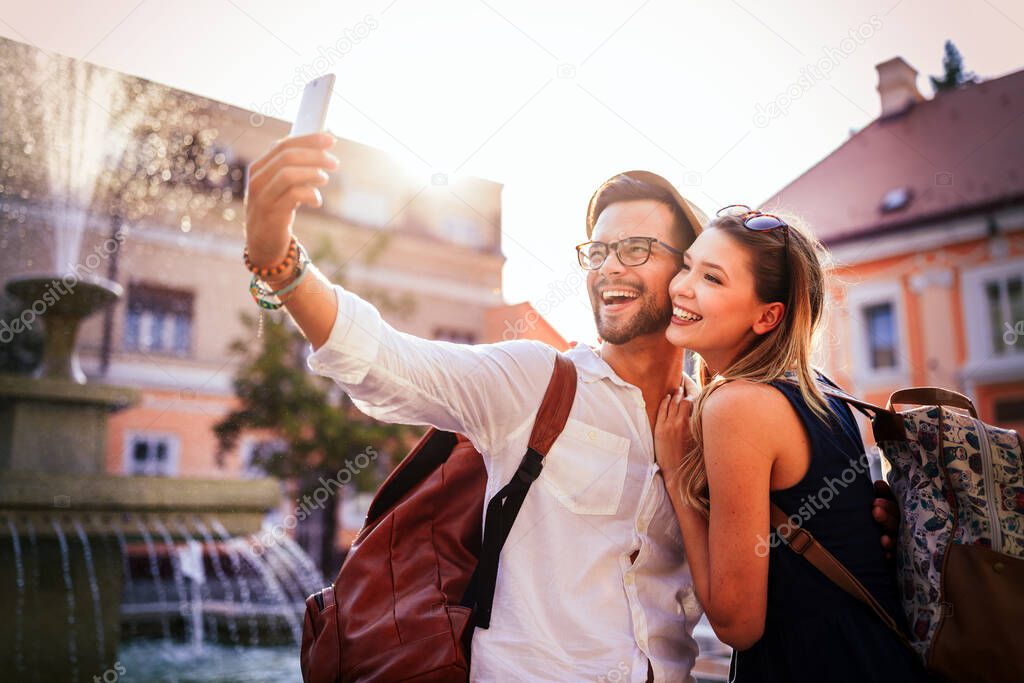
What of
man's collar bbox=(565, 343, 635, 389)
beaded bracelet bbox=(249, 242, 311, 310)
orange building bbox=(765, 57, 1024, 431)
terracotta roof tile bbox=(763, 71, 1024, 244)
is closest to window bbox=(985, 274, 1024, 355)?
orange building bbox=(765, 57, 1024, 431)

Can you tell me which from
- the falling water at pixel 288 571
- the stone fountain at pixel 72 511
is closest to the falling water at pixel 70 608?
the stone fountain at pixel 72 511

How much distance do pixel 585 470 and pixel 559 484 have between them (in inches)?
2.9

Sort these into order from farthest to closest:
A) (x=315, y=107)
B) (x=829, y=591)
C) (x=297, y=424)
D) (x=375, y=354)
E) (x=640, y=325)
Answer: (x=297, y=424) < (x=640, y=325) < (x=829, y=591) < (x=375, y=354) < (x=315, y=107)

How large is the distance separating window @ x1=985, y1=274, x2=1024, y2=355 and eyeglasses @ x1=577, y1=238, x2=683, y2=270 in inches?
623

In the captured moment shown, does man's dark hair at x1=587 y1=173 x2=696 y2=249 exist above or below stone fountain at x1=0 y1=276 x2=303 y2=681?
above

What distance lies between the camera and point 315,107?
1.48m

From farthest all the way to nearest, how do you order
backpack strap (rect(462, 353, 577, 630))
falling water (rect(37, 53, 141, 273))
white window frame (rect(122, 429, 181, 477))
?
white window frame (rect(122, 429, 181, 477)) → falling water (rect(37, 53, 141, 273)) → backpack strap (rect(462, 353, 577, 630))

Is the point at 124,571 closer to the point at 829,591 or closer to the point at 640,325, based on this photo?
the point at 640,325

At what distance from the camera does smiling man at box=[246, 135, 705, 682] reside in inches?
70.9

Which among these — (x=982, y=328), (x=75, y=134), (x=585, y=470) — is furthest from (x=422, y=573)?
(x=982, y=328)

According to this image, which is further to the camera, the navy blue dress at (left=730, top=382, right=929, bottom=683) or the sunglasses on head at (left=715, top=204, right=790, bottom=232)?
the sunglasses on head at (left=715, top=204, right=790, bottom=232)

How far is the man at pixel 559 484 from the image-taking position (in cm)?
180

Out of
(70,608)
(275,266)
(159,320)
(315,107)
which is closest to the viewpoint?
(315,107)

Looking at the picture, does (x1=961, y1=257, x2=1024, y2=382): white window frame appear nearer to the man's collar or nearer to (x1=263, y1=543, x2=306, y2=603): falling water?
(x1=263, y1=543, x2=306, y2=603): falling water
